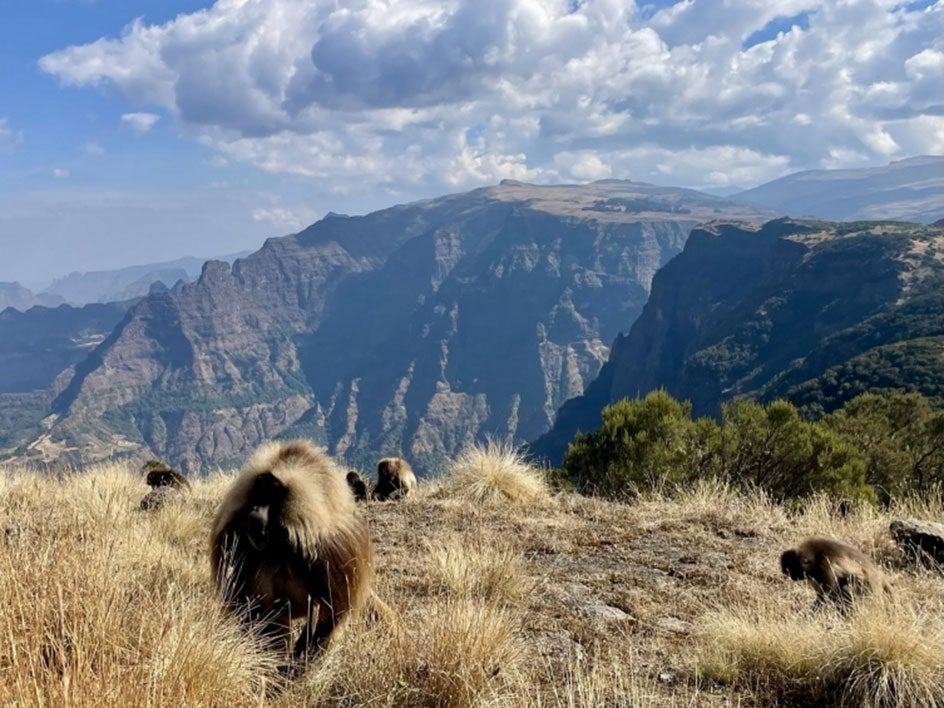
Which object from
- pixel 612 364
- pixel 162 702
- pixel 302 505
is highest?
pixel 302 505

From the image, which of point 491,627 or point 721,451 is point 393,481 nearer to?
point 491,627

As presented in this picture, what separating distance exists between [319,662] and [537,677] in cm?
116

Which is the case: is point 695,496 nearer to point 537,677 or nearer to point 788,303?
point 537,677

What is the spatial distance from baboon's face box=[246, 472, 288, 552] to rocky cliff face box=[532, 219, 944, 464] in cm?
4682

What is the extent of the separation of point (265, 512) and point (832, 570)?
418 centimetres

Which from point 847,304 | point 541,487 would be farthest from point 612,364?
point 541,487

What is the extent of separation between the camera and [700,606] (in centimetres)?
514

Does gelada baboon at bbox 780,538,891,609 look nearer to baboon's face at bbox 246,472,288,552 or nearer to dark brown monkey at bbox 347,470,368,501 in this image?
baboon's face at bbox 246,472,288,552

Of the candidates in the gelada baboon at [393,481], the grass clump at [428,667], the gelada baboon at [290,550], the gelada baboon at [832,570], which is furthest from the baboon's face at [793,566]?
the gelada baboon at [393,481]

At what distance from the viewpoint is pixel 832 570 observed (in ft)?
17.0

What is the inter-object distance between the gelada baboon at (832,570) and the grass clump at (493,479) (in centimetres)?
358

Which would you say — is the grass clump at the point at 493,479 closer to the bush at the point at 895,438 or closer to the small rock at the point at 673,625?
the small rock at the point at 673,625

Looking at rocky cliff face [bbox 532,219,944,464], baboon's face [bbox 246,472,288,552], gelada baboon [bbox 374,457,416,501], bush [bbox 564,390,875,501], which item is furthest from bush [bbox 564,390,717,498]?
rocky cliff face [bbox 532,219,944,464]

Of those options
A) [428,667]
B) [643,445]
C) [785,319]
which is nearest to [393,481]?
[643,445]
